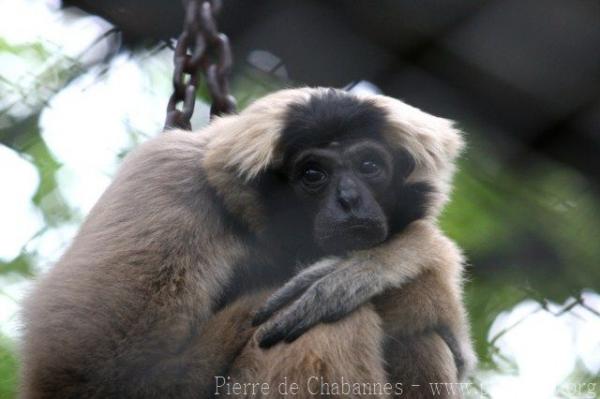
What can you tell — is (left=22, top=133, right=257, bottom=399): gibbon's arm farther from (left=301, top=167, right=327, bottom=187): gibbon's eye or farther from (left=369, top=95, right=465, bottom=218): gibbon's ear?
(left=369, top=95, right=465, bottom=218): gibbon's ear

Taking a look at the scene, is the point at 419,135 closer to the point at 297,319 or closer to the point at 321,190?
the point at 321,190

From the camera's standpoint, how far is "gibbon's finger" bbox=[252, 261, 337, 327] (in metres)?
3.28

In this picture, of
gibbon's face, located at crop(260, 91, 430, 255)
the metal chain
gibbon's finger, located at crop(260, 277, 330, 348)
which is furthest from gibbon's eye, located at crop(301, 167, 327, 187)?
the metal chain

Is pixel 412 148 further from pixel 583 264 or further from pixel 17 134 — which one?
pixel 17 134

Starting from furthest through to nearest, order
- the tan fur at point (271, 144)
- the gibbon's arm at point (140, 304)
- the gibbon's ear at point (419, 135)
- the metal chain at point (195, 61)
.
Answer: the metal chain at point (195, 61) → the gibbon's ear at point (419, 135) → the tan fur at point (271, 144) → the gibbon's arm at point (140, 304)

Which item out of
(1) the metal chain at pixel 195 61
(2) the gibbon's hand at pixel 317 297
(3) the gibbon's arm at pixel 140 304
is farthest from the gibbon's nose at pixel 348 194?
(1) the metal chain at pixel 195 61

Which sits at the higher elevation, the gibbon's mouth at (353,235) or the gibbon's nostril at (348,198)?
the gibbon's nostril at (348,198)

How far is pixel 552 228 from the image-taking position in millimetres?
4746

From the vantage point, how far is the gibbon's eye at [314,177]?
3.42 meters

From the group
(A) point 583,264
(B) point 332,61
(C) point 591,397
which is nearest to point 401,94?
(B) point 332,61

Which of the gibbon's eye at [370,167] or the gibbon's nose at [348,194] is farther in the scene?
the gibbon's eye at [370,167]

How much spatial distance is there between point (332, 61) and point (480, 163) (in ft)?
2.92

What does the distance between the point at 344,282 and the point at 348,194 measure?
298 mm

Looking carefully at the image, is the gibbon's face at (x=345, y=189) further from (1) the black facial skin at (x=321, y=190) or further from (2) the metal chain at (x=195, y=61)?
(2) the metal chain at (x=195, y=61)
